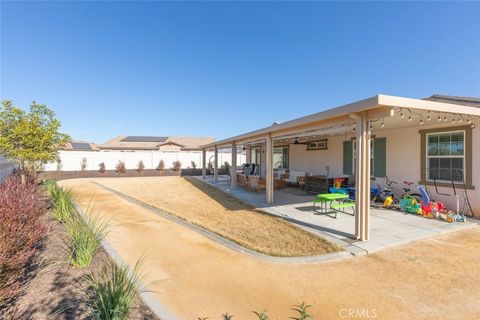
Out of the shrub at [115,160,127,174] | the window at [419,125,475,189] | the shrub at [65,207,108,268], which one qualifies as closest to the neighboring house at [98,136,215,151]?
the shrub at [115,160,127,174]

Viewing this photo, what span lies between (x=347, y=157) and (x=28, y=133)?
13082mm

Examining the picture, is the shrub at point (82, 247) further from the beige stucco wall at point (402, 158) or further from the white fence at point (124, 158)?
the white fence at point (124, 158)

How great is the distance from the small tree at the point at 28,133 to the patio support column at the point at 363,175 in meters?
10.5

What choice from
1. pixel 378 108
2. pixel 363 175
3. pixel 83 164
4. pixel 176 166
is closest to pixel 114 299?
pixel 363 175

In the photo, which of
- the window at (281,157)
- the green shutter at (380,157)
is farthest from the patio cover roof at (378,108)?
the window at (281,157)

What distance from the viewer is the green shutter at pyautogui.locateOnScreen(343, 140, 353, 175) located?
10.5 m

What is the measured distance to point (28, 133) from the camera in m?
8.72

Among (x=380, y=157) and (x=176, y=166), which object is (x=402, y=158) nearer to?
(x=380, y=157)

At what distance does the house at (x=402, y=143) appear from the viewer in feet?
16.3

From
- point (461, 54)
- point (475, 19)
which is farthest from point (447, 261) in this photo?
point (461, 54)

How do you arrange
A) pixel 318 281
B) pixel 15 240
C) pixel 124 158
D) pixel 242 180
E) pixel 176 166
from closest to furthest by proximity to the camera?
pixel 15 240 → pixel 318 281 → pixel 242 180 → pixel 124 158 → pixel 176 166

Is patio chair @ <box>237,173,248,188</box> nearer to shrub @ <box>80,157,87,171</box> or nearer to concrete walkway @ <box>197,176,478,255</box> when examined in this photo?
concrete walkway @ <box>197,176,478,255</box>

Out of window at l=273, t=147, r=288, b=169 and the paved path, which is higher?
window at l=273, t=147, r=288, b=169

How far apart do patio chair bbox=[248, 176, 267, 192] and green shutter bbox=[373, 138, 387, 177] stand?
16.7 feet
